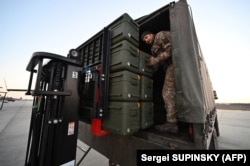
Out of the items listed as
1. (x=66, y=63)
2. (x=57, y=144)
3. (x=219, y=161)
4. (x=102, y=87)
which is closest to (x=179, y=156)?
(x=219, y=161)

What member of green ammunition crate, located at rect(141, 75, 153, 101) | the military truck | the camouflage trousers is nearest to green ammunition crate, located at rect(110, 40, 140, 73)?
the military truck

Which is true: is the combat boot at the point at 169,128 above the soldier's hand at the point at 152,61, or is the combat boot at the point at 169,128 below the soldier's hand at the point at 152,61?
below

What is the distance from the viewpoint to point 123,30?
5.57ft

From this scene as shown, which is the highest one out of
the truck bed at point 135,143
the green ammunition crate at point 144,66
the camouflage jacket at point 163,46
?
the camouflage jacket at point 163,46

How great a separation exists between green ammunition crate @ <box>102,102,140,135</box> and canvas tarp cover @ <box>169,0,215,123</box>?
58 centimetres

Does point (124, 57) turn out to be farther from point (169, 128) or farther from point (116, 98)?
point (169, 128)

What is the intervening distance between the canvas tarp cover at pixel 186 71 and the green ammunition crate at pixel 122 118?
0.58 metres

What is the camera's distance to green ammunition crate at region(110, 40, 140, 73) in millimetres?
1635

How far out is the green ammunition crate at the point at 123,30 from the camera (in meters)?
1.71

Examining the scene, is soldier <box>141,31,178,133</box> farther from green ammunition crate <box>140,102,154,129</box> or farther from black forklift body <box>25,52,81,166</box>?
black forklift body <box>25,52,81,166</box>

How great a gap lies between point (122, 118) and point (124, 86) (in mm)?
400

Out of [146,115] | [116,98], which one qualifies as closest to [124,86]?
[116,98]

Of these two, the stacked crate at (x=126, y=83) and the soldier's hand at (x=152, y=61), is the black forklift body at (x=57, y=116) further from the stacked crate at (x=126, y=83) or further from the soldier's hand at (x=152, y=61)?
the soldier's hand at (x=152, y=61)

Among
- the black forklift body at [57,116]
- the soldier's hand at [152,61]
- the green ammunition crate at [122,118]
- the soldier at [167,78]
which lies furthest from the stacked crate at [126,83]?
the black forklift body at [57,116]
